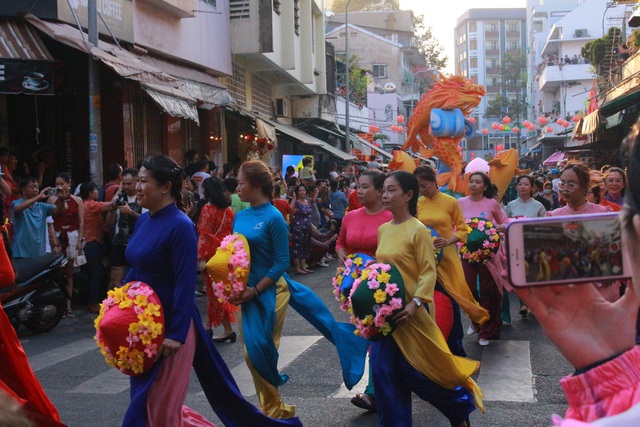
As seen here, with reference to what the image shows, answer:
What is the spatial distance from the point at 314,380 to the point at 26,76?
6446 millimetres

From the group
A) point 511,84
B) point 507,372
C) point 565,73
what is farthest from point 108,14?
point 511,84

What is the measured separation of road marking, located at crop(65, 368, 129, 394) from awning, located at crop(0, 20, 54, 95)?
5078 millimetres

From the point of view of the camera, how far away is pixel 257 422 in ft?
16.2

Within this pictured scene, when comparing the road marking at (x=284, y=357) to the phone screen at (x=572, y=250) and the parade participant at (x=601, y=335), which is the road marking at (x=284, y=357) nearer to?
the parade participant at (x=601, y=335)

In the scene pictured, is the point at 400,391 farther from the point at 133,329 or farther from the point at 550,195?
the point at 550,195

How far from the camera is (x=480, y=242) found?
29.2 feet

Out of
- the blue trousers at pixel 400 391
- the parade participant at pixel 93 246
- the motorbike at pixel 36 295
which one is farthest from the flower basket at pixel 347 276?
the parade participant at pixel 93 246

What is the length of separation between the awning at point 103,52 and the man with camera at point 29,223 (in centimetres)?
247

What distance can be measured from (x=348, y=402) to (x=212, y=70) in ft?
51.4

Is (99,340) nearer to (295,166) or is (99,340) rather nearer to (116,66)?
(116,66)

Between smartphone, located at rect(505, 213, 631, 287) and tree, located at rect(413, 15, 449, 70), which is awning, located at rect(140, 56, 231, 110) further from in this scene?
tree, located at rect(413, 15, 449, 70)

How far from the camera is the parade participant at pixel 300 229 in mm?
16359

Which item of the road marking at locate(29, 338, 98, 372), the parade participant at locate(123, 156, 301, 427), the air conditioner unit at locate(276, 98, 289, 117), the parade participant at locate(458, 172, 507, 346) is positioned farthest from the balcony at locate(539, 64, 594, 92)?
the parade participant at locate(123, 156, 301, 427)

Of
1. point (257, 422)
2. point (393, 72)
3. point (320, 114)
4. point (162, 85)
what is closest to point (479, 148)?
point (393, 72)
